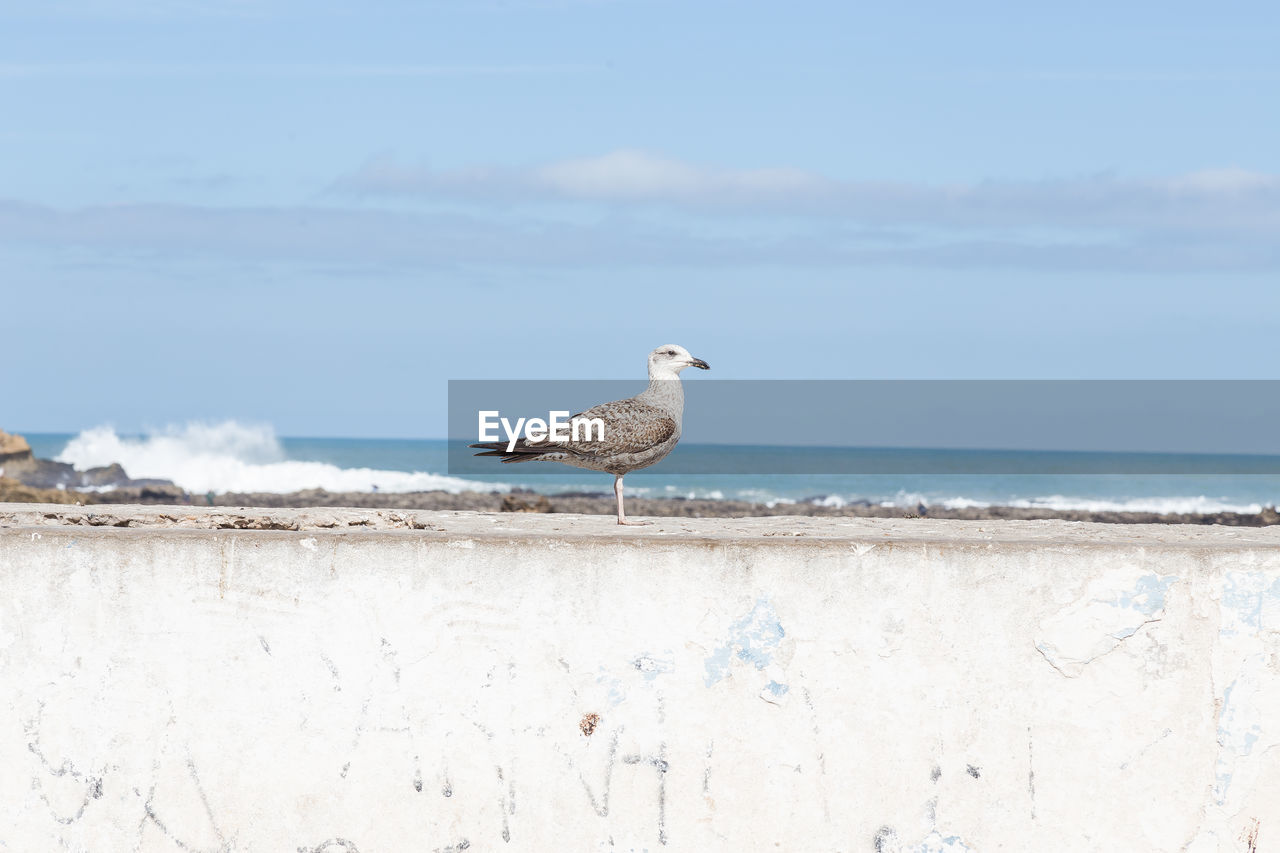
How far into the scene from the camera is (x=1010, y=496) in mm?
38188

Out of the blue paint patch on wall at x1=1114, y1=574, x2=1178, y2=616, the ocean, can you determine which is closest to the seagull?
the blue paint patch on wall at x1=1114, y1=574, x2=1178, y2=616

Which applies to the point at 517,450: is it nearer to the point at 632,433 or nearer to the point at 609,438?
the point at 609,438

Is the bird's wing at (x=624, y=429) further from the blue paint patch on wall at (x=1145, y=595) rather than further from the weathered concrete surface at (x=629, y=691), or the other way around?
the blue paint patch on wall at (x=1145, y=595)

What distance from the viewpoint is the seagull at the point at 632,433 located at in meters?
6.60

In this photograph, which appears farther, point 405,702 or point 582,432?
point 582,432

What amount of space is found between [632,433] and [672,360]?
1.61 ft

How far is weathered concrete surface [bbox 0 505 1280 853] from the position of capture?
489 centimetres

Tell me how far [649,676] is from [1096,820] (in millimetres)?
1918

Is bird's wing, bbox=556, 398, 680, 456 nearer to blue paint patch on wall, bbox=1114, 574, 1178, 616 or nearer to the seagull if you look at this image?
the seagull

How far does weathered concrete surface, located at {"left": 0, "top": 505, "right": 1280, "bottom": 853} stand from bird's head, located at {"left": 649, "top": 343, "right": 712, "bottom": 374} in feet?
6.84

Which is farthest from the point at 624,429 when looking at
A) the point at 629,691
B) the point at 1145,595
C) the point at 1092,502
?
the point at 1092,502

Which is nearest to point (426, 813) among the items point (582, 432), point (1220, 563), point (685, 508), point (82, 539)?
point (82, 539)

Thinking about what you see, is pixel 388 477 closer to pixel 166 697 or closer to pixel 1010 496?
pixel 1010 496

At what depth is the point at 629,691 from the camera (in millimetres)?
4887
